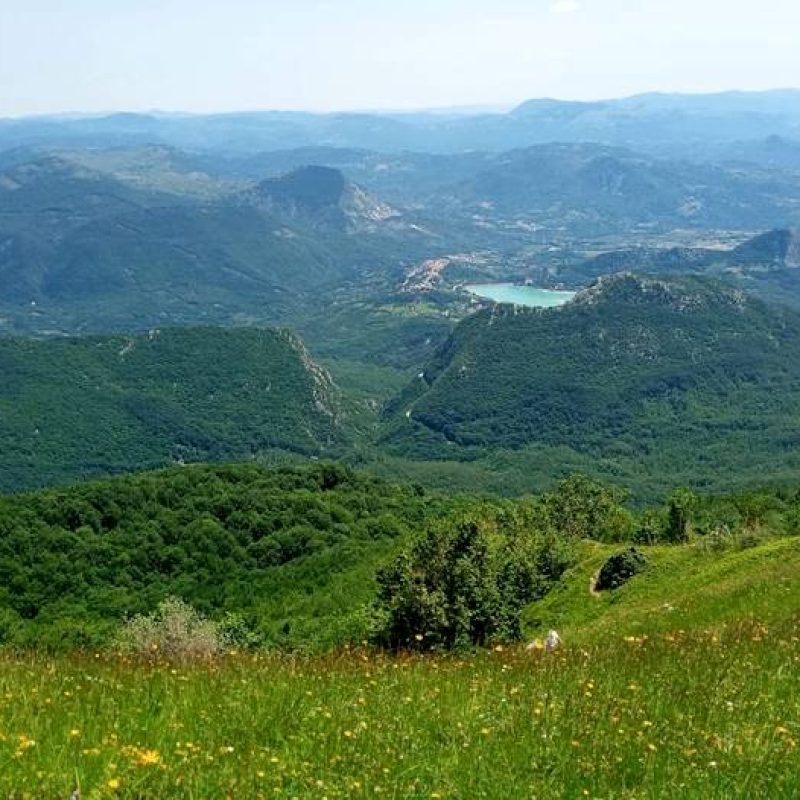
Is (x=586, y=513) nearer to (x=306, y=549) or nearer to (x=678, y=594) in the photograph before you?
(x=306, y=549)

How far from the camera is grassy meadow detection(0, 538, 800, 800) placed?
11.2 m

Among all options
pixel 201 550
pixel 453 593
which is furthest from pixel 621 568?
pixel 201 550

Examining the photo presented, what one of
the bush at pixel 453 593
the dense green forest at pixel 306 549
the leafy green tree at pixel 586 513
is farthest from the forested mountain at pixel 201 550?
the leafy green tree at pixel 586 513

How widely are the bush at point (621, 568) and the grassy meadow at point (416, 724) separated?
41.0 meters

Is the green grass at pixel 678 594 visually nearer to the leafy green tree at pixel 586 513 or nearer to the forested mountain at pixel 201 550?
the leafy green tree at pixel 586 513

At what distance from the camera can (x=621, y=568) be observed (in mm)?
59750

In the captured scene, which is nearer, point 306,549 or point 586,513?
point 586,513

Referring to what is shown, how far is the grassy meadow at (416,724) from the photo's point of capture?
36.8 ft

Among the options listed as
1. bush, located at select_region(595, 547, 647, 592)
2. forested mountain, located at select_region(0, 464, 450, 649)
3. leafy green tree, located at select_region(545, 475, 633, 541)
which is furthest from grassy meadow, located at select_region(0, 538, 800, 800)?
leafy green tree, located at select_region(545, 475, 633, 541)

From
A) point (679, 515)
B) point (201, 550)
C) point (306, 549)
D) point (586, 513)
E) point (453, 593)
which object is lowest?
point (306, 549)

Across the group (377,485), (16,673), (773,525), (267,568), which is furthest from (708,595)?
(377,485)

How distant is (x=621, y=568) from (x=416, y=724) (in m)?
48.9

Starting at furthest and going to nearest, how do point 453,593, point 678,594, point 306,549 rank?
point 306,549 < point 453,593 < point 678,594

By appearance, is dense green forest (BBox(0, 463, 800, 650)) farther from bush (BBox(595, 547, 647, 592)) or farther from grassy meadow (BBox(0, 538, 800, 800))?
grassy meadow (BBox(0, 538, 800, 800))
